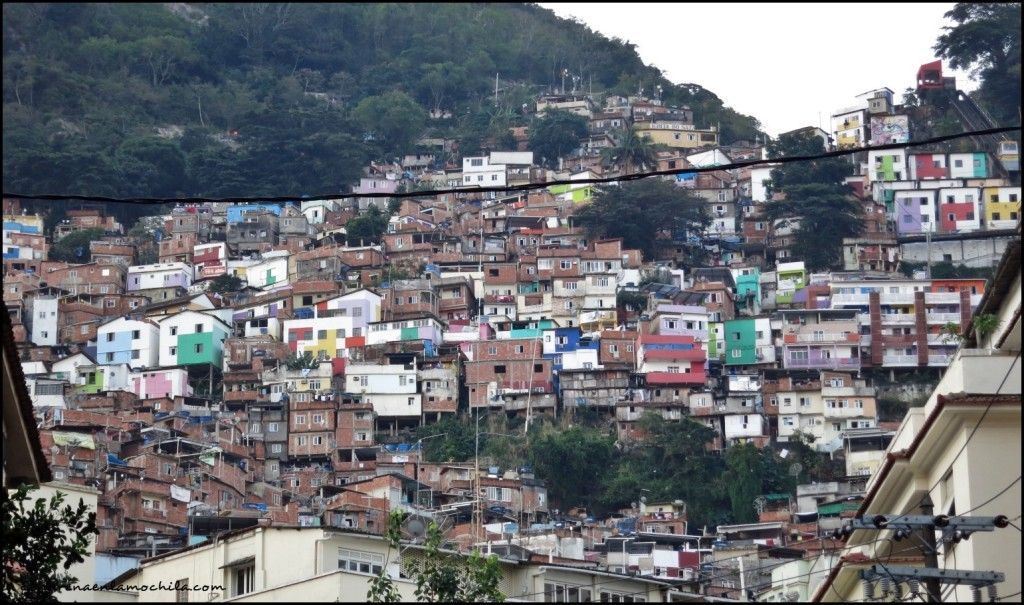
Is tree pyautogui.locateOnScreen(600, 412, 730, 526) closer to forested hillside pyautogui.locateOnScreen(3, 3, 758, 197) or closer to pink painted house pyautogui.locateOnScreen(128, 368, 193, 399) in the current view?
pink painted house pyautogui.locateOnScreen(128, 368, 193, 399)

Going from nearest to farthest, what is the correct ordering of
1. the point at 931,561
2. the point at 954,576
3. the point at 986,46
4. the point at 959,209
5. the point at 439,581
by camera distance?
the point at 954,576, the point at 931,561, the point at 439,581, the point at 959,209, the point at 986,46

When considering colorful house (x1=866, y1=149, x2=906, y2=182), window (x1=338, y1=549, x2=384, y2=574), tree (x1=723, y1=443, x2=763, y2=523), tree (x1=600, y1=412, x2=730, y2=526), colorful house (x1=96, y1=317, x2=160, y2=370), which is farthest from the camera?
colorful house (x1=866, y1=149, x2=906, y2=182)

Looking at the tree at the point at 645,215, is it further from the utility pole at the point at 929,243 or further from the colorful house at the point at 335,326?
the colorful house at the point at 335,326

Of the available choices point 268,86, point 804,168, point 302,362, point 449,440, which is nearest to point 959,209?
point 804,168

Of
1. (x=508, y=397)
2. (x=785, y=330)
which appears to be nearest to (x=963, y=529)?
(x=508, y=397)

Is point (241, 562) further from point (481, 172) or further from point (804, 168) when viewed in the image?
point (481, 172)

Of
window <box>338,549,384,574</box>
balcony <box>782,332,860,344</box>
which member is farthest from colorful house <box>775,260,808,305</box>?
window <box>338,549,384,574</box>
